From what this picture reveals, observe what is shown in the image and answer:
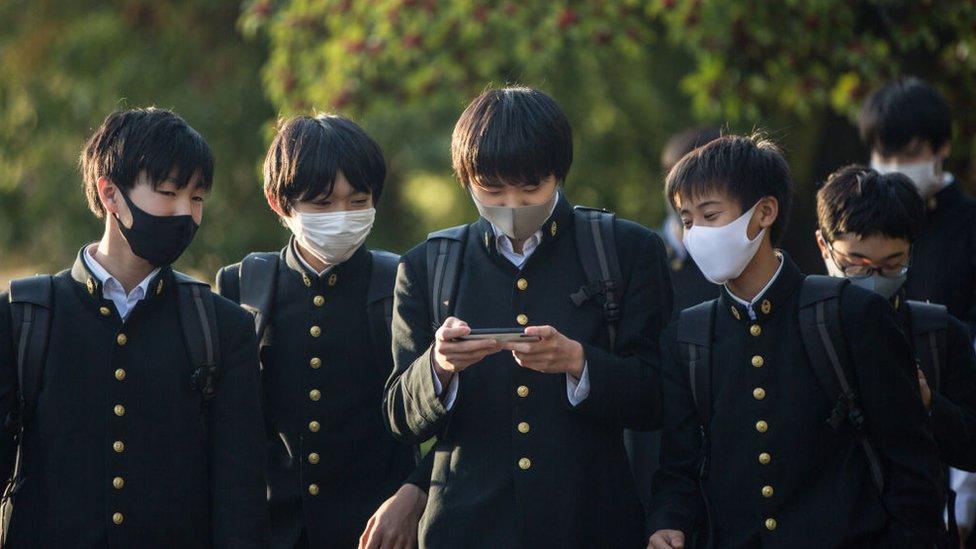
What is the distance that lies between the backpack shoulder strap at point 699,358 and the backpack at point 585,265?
24 cm

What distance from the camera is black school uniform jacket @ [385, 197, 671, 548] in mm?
4363

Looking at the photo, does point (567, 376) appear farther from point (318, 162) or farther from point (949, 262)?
point (949, 262)

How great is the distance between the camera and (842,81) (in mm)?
9844

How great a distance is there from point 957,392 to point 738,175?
127 cm

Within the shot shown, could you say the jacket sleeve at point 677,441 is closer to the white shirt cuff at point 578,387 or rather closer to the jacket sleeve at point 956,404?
the white shirt cuff at point 578,387

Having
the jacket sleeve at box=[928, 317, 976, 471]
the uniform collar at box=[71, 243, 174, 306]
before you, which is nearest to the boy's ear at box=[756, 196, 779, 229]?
the jacket sleeve at box=[928, 317, 976, 471]

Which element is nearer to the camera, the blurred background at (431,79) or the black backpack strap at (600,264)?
the black backpack strap at (600,264)

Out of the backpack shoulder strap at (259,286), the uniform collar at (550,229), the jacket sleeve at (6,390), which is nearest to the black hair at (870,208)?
the uniform collar at (550,229)

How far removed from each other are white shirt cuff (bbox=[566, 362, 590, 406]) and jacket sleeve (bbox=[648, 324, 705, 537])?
1.16ft

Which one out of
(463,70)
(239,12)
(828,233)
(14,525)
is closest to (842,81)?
(463,70)

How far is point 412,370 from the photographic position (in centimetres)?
441

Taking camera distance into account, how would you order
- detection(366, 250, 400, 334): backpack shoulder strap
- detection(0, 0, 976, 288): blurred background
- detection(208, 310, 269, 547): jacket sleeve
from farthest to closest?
detection(0, 0, 976, 288): blurred background < detection(366, 250, 400, 334): backpack shoulder strap < detection(208, 310, 269, 547): jacket sleeve

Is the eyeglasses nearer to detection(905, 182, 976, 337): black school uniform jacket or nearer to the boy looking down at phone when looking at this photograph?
the boy looking down at phone

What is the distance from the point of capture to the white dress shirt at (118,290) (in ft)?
15.2
